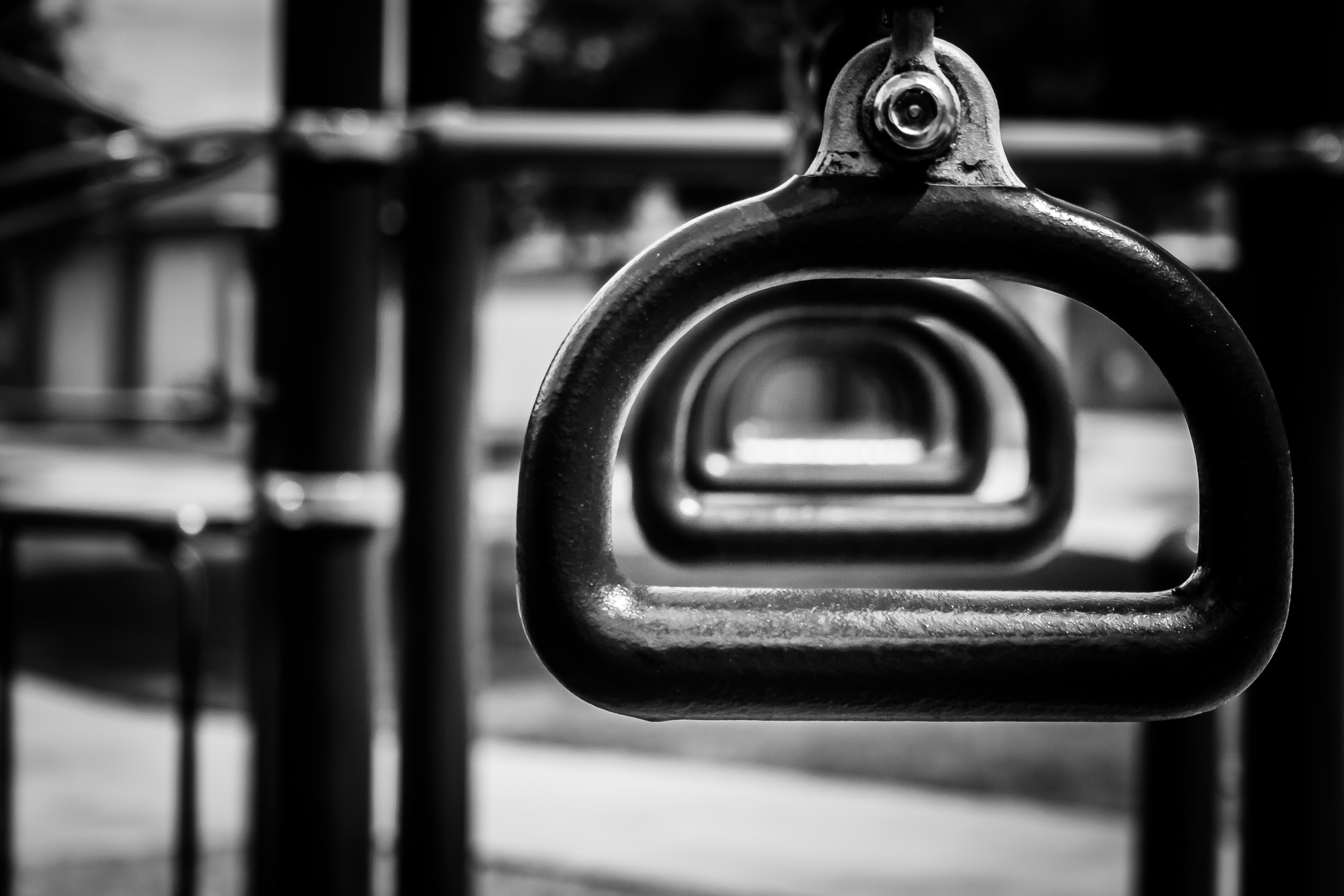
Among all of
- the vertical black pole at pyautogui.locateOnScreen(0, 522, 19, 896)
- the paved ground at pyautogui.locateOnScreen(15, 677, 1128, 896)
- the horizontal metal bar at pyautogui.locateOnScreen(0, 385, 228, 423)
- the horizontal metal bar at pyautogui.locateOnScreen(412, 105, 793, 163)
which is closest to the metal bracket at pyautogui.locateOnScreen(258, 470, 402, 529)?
the horizontal metal bar at pyautogui.locateOnScreen(412, 105, 793, 163)

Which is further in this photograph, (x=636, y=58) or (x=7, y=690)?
(x=636, y=58)

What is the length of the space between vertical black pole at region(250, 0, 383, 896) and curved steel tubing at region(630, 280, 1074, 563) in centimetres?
47

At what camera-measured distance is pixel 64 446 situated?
1856 cm

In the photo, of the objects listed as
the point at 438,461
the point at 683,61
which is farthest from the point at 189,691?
the point at 683,61

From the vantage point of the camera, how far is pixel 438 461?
5.31ft

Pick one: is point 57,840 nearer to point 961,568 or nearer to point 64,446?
point 961,568

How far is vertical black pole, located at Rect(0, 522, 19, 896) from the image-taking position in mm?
2131

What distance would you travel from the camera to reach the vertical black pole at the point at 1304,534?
1.42 m

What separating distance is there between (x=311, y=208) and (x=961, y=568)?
2.53ft

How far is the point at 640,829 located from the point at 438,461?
1754mm

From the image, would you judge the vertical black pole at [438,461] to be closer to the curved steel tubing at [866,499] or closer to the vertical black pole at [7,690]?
the curved steel tubing at [866,499]

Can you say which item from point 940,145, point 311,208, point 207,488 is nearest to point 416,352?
point 311,208

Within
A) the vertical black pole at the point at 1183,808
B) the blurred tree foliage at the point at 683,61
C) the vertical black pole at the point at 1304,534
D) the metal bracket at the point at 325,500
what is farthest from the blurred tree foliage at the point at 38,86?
the blurred tree foliage at the point at 683,61

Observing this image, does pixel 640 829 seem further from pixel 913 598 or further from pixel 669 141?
pixel 913 598
